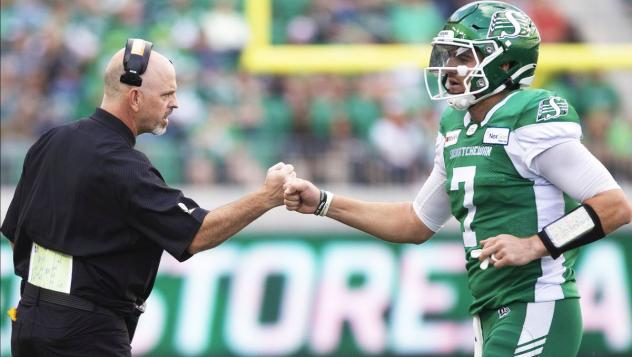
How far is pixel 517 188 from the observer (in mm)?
4855

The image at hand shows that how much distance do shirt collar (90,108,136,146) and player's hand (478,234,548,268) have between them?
1.59 m

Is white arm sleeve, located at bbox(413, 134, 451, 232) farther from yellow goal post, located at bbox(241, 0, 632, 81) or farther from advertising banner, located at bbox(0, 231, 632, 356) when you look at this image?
yellow goal post, located at bbox(241, 0, 632, 81)

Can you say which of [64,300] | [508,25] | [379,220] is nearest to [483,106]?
[508,25]

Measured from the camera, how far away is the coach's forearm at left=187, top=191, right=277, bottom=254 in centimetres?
502

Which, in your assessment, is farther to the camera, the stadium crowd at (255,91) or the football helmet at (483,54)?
the stadium crowd at (255,91)

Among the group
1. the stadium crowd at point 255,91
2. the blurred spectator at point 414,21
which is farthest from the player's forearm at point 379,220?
the blurred spectator at point 414,21

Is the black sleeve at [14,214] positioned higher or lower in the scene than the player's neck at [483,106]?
lower

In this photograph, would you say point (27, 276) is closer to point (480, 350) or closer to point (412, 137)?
point (480, 350)

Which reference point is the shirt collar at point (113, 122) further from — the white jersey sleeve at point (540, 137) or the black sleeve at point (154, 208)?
the white jersey sleeve at point (540, 137)

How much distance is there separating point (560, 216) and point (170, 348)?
5.21 meters

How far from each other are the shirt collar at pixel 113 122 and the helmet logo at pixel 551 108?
1713 mm

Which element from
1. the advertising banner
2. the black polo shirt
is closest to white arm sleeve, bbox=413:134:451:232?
the black polo shirt

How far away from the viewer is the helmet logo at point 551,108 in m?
4.78

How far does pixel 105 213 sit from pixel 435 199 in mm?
1478
